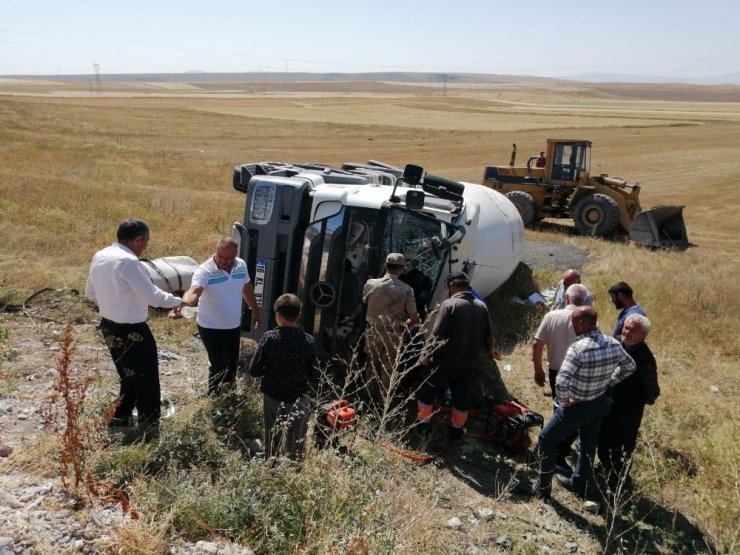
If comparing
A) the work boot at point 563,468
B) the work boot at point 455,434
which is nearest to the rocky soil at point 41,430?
the work boot at point 563,468

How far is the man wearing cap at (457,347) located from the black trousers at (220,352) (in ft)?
5.31

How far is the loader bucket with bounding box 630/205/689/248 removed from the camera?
14.0 meters

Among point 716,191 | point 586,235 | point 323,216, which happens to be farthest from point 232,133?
point 323,216

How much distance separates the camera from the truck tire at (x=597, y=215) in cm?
1477

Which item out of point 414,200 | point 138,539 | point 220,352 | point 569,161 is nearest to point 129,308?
point 220,352

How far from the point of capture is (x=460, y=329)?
543 cm

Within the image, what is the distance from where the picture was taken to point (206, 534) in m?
3.38

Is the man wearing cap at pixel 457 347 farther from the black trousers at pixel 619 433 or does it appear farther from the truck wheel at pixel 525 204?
the truck wheel at pixel 525 204

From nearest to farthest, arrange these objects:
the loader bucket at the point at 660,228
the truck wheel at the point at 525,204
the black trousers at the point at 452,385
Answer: the black trousers at the point at 452,385
the loader bucket at the point at 660,228
the truck wheel at the point at 525,204

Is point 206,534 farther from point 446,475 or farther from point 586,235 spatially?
point 586,235

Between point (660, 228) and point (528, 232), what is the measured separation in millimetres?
2801

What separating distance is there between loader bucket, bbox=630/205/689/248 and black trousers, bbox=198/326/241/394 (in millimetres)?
10894

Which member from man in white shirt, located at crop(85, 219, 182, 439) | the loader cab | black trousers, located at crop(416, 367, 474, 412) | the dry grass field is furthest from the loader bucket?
man in white shirt, located at crop(85, 219, 182, 439)

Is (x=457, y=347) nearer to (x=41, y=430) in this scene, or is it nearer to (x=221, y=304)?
(x=221, y=304)
